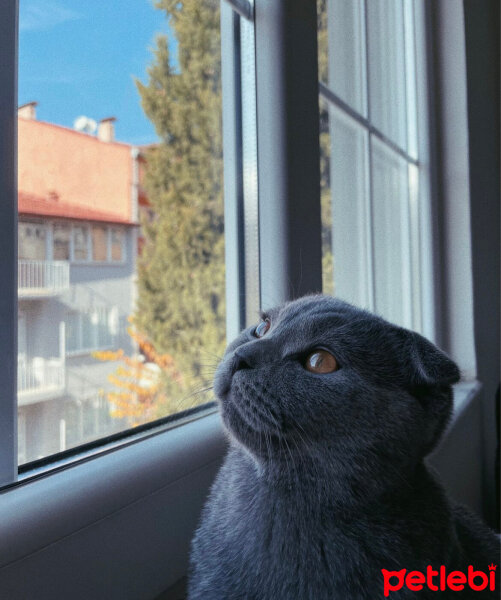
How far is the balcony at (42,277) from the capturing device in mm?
614

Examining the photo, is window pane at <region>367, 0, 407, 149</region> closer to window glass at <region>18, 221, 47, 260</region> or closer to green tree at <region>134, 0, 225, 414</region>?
green tree at <region>134, 0, 225, 414</region>

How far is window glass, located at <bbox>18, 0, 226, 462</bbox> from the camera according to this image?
637 mm

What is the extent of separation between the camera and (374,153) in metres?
1.63

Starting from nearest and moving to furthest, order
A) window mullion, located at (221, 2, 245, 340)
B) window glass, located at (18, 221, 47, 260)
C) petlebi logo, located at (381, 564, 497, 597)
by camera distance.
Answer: petlebi logo, located at (381, 564, 497, 597)
window glass, located at (18, 221, 47, 260)
window mullion, located at (221, 2, 245, 340)

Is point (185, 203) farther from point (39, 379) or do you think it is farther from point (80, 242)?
point (39, 379)

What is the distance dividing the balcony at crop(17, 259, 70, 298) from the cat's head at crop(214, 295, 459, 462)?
0.24 metres

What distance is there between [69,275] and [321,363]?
1.16ft

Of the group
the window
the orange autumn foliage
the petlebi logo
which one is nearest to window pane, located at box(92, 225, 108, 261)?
the orange autumn foliage

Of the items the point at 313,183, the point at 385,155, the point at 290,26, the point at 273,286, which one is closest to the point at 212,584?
the point at 273,286

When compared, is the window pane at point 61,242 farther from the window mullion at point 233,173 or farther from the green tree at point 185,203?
the window mullion at point 233,173

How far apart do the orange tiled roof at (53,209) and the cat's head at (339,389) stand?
0.94 feet

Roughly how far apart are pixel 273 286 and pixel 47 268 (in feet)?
1.23

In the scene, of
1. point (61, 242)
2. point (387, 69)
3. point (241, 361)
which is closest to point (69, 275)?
point (61, 242)

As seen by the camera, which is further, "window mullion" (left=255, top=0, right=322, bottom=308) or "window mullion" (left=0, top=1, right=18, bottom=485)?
"window mullion" (left=255, top=0, right=322, bottom=308)
